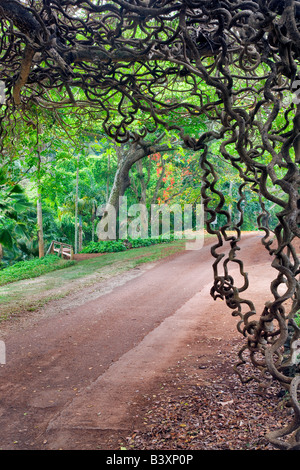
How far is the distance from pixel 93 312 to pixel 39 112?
3707 mm

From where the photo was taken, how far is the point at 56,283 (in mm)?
10977

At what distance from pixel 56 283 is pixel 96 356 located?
617 centimetres

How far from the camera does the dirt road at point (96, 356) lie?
3248 mm

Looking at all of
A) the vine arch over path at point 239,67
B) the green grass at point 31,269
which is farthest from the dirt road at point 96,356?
the green grass at point 31,269

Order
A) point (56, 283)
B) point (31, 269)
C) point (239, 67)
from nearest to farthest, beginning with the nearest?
point (239, 67), point (56, 283), point (31, 269)

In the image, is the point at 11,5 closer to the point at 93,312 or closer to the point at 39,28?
the point at 39,28

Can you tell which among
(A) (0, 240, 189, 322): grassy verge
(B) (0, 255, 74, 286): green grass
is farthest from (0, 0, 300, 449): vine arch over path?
(B) (0, 255, 74, 286): green grass

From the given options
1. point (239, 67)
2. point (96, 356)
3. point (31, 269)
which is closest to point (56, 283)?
point (31, 269)

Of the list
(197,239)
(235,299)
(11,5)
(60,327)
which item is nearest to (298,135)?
(235,299)

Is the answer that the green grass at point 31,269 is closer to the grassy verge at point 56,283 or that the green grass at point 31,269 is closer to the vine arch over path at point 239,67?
the grassy verge at point 56,283

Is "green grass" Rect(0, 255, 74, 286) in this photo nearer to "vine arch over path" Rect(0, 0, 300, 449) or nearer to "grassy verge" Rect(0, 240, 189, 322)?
"grassy verge" Rect(0, 240, 189, 322)

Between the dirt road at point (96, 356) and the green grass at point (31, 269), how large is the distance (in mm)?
3793

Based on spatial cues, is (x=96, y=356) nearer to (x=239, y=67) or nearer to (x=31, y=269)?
(x=239, y=67)

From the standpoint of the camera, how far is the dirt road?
325cm
